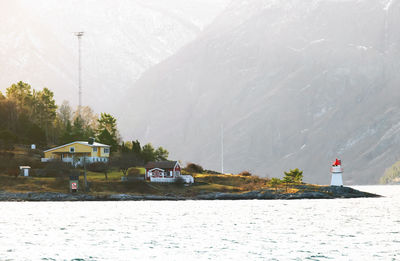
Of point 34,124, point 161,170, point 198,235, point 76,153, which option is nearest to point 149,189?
point 161,170

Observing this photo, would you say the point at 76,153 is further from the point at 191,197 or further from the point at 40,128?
the point at 191,197

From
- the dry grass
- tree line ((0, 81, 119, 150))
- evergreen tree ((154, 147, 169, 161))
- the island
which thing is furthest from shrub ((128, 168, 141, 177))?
evergreen tree ((154, 147, 169, 161))

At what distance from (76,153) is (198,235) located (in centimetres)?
9588

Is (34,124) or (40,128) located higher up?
Answer: (34,124)

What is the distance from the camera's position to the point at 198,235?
66438 mm

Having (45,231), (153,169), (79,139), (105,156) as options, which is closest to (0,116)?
(79,139)

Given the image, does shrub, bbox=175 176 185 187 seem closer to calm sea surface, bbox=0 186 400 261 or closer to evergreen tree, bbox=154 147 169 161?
evergreen tree, bbox=154 147 169 161

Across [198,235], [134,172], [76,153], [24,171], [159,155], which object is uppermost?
[159,155]

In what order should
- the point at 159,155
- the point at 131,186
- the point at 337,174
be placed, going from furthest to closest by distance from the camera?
the point at 159,155, the point at 337,174, the point at 131,186

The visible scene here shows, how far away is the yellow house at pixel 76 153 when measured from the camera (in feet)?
504

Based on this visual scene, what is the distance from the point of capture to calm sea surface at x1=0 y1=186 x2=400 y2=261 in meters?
52.5

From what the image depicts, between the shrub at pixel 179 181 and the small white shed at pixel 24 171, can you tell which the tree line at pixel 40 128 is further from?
the small white shed at pixel 24 171

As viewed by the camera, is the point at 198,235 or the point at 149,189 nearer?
the point at 198,235

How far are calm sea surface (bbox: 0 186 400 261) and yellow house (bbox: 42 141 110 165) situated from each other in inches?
2092
